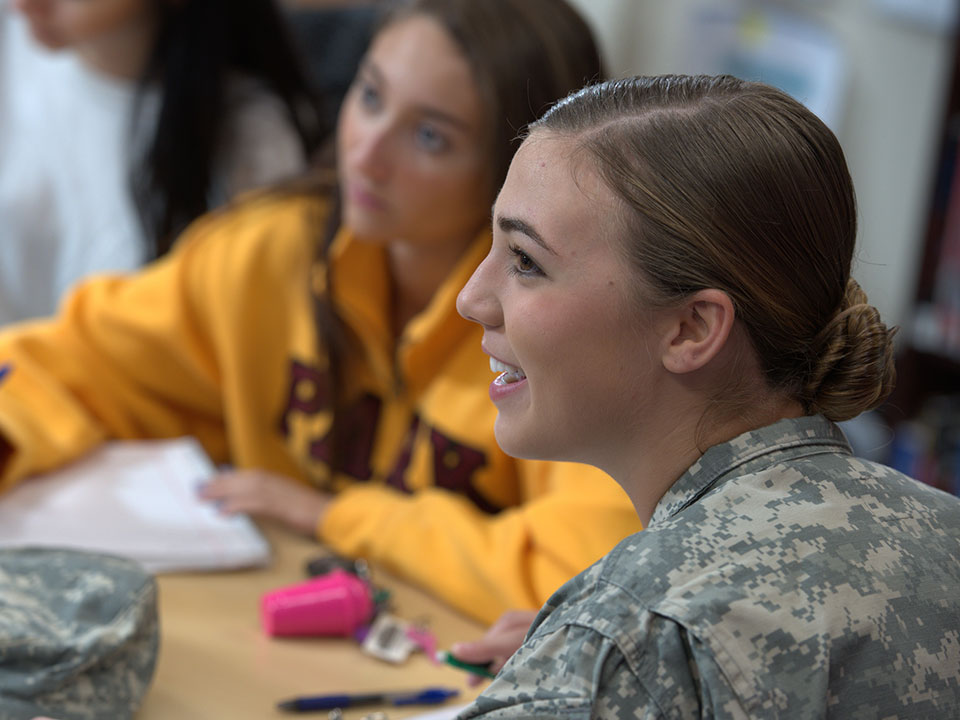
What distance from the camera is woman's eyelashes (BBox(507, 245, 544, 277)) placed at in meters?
0.65

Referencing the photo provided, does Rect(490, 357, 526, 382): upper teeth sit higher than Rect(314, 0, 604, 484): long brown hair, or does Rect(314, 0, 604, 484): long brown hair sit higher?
Rect(314, 0, 604, 484): long brown hair

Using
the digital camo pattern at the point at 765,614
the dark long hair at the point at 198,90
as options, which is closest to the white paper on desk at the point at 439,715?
the digital camo pattern at the point at 765,614

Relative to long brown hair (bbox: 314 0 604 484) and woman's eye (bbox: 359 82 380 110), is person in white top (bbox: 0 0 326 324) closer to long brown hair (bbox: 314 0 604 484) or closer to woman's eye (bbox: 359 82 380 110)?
woman's eye (bbox: 359 82 380 110)

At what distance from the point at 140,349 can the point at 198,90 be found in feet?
1.73

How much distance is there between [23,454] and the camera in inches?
44.6

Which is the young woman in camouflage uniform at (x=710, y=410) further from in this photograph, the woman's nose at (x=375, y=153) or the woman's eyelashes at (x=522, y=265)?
the woman's nose at (x=375, y=153)

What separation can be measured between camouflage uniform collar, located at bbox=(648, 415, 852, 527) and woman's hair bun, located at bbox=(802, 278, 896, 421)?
21 mm

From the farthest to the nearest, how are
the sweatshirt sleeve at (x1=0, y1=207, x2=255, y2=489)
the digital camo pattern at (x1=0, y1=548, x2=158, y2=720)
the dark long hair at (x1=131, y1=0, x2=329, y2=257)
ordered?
the dark long hair at (x1=131, y1=0, x2=329, y2=257) < the sweatshirt sleeve at (x1=0, y1=207, x2=255, y2=489) < the digital camo pattern at (x1=0, y1=548, x2=158, y2=720)

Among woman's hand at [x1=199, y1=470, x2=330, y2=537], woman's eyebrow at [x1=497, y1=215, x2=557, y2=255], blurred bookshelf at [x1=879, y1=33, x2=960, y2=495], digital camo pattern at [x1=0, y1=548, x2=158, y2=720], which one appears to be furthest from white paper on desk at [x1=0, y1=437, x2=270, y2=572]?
blurred bookshelf at [x1=879, y1=33, x2=960, y2=495]

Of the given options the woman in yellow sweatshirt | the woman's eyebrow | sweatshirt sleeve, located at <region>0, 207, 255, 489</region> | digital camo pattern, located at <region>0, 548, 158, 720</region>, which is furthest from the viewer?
sweatshirt sleeve, located at <region>0, 207, 255, 489</region>

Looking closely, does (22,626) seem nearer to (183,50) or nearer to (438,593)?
(438,593)

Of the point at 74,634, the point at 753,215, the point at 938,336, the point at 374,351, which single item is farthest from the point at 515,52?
the point at 938,336

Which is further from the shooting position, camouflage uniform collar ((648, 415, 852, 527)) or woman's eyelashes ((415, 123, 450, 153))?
woman's eyelashes ((415, 123, 450, 153))

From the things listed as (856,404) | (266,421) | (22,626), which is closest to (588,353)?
(856,404)
